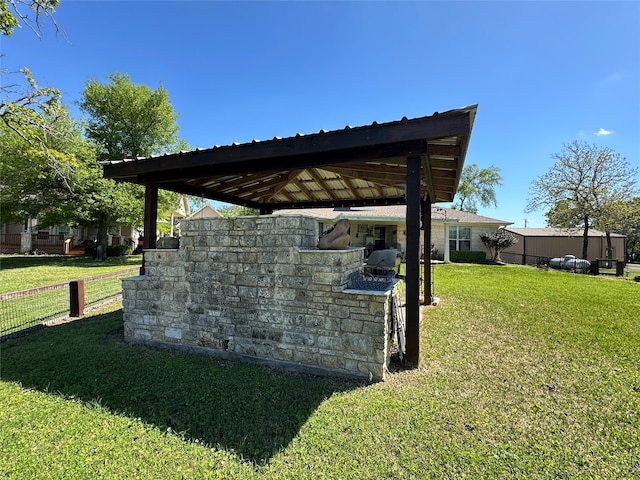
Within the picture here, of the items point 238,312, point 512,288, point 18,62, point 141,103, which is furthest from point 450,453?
point 141,103

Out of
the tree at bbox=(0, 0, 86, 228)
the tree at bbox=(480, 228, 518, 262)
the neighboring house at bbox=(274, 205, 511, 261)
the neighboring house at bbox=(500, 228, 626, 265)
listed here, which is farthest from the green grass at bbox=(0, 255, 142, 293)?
the neighboring house at bbox=(500, 228, 626, 265)

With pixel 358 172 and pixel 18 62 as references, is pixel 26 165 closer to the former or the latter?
pixel 18 62

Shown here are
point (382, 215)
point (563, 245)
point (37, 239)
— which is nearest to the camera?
point (382, 215)

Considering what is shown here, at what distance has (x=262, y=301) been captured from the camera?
3.80 meters

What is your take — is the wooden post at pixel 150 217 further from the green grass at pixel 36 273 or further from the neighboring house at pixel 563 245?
the neighboring house at pixel 563 245

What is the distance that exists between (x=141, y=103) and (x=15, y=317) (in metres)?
16.0

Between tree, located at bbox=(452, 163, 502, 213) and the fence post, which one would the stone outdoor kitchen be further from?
tree, located at bbox=(452, 163, 502, 213)

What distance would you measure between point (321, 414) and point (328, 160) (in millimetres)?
3011

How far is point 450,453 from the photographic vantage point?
2248 millimetres

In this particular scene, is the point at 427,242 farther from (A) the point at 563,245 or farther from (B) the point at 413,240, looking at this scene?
(A) the point at 563,245

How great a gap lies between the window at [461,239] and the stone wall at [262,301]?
16699 millimetres

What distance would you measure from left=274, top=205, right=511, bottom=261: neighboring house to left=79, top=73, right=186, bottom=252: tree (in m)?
10.0

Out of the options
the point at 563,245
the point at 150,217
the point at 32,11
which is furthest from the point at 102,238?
the point at 563,245

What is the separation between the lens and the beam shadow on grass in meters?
2.54
